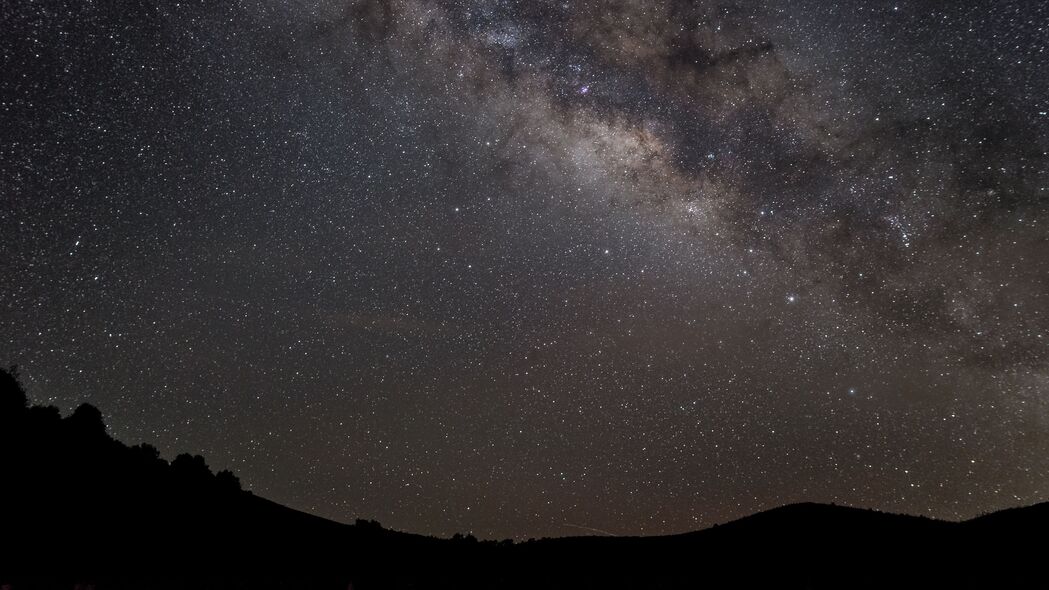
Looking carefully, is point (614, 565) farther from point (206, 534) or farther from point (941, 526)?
point (206, 534)

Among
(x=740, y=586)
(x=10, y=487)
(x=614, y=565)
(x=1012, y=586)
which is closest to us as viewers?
(x=1012, y=586)

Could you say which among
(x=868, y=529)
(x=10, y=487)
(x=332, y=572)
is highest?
(x=868, y=529)

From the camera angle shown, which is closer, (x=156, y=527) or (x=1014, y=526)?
(x=156, y=527)

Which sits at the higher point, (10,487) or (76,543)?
(10,487)

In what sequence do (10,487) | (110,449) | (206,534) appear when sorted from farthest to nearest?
1. (110,449)
2. (206,534)
3. (10,487)

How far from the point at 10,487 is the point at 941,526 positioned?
110 feet

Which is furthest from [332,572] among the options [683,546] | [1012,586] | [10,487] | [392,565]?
[1012,586]

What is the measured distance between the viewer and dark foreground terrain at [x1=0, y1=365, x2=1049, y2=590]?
57.0 ft

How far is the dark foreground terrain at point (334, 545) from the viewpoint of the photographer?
17.4m

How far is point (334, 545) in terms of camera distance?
25953mm

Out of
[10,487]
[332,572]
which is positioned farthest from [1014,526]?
[10,487]

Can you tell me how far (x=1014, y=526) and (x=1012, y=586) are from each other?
32.2 feet

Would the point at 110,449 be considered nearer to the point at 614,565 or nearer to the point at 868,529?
the point at 614,565

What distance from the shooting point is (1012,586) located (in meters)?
15.2
